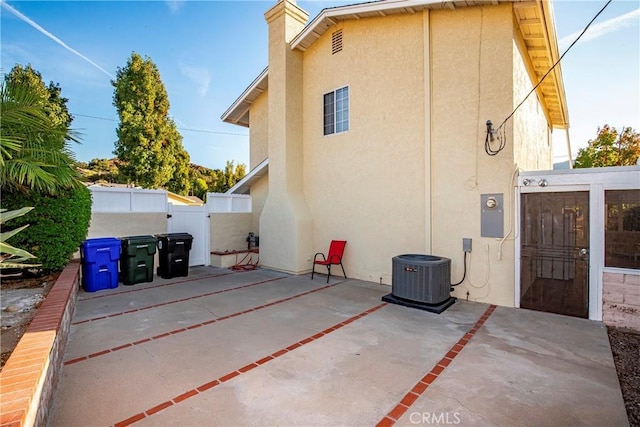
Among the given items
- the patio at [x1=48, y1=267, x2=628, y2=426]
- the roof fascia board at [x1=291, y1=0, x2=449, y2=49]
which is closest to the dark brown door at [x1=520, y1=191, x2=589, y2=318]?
the patio at [x1=48, y1=267, x2=628, y2=426]

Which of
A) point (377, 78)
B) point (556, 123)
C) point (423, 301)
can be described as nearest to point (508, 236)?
point (423, 301)

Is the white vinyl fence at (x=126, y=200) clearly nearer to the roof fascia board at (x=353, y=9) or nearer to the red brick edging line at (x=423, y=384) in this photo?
the roof fascia board at (x=353, y=9)

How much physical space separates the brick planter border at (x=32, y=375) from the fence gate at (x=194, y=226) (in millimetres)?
5657

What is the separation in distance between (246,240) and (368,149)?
5.49 m

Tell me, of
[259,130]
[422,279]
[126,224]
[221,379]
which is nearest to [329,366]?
[221,379]

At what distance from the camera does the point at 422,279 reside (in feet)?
19.0

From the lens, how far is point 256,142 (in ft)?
39.9

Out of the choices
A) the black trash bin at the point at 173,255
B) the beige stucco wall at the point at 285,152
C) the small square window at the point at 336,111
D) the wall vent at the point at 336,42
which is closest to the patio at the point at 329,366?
the black trash bin at the point at 173,255

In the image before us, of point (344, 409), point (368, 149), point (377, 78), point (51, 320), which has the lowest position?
point (344, 409)

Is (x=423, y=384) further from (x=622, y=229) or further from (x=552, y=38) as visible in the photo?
(x=552, y=38)

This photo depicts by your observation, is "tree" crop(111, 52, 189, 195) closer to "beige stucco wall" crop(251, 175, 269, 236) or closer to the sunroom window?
"beige stucco wall" crop(251, 175, 269, 236)

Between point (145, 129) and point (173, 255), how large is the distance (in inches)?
555

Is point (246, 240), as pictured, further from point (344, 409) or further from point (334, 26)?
point (344, 409)

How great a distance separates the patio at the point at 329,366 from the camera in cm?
→ 278
